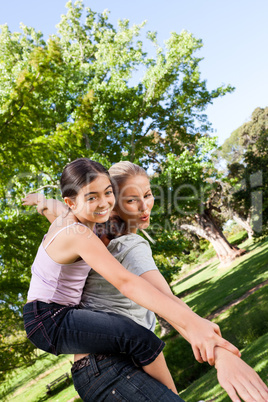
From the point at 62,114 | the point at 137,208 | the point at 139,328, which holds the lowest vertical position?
the point at 139,328

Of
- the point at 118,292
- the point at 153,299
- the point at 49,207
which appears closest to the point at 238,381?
the point at 153,299

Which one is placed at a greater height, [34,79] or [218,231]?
[34,79]

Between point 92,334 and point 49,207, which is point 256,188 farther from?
point 92,334

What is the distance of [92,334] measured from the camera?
179 centimetres

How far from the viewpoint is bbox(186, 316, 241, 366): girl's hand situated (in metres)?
1.28

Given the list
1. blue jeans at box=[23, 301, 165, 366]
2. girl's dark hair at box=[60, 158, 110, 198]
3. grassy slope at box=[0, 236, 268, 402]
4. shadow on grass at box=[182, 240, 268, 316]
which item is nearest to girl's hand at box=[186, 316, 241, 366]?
blue jeans at box=[23, 301, 165, 366]

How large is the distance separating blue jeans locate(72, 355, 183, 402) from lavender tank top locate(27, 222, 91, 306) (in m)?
0.33

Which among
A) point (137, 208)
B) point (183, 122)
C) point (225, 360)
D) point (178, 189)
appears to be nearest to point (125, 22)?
point (183, 122)

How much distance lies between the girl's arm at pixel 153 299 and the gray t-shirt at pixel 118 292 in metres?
0.24

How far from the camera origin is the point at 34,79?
7.19m

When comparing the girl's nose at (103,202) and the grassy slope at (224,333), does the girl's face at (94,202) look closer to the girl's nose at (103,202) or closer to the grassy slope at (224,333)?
the girl's nose at (103,202)

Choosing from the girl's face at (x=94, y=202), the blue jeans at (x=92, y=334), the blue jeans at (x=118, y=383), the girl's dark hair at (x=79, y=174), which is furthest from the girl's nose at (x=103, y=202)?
the blue jeans at (x=118, y=383)

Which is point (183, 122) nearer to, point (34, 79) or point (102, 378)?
point (34, 79)

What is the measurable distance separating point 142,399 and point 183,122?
18.6 m
